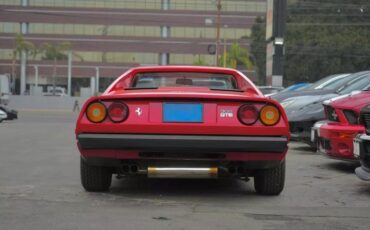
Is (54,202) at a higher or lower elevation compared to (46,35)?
lower

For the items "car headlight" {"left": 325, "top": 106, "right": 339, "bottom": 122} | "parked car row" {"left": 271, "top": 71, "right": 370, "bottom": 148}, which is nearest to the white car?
"parked car row" {"left": 271, "top": 71, "right": 370, "bottom": 148}

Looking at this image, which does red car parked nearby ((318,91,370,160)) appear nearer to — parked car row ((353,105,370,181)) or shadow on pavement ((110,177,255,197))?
parked car row ((353,105,370,181))

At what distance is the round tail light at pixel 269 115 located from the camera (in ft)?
19.2

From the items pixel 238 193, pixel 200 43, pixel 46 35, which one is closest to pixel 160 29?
pixel 200 43

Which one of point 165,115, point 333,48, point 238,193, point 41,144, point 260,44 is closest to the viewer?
point 165,115

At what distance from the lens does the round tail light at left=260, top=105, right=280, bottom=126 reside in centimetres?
584

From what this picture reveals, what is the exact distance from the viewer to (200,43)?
9488 cm

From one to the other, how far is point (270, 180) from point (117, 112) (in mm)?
1729

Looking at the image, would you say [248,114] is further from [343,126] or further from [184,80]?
[343,126]

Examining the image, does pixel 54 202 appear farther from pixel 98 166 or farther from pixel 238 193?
pixel 238 193

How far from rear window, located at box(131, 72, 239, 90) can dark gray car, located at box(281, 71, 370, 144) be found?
3166 millimetres

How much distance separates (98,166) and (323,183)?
2.82 m

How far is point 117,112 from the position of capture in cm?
588

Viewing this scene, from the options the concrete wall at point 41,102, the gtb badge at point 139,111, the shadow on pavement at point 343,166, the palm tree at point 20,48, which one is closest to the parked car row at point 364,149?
the shadow on pavement at point 343,166
